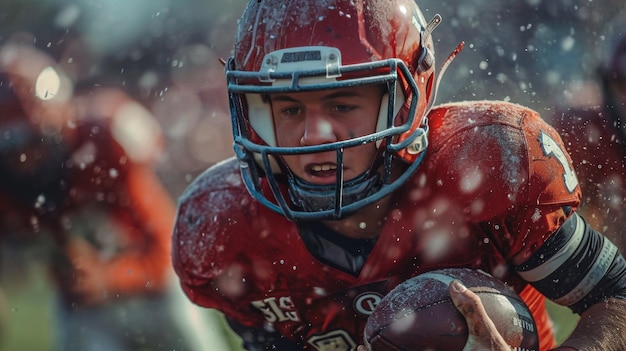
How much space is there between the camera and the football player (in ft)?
Answer: 5.72

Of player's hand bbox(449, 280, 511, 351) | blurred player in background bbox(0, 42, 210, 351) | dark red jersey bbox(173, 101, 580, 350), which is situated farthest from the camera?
blurred player in background bbox(0, 42, 210, 351)

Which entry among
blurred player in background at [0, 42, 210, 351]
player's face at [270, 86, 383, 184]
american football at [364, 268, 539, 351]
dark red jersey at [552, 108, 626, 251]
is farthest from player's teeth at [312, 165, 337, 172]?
dark red jersey at [552, 108, 626, 251]

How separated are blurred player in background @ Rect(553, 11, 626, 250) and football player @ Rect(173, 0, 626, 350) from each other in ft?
4.70

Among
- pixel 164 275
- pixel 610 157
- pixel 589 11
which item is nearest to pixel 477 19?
pixel 589 11

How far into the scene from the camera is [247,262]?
193 centimetres

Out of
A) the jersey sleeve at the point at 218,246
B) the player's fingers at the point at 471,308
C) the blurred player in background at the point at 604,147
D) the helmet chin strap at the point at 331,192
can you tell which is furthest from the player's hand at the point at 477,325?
the blurred player in background at the point at 604,147

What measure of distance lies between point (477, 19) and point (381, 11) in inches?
121

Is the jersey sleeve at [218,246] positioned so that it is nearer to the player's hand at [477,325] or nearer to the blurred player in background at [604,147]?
the player's hand at [477,325]

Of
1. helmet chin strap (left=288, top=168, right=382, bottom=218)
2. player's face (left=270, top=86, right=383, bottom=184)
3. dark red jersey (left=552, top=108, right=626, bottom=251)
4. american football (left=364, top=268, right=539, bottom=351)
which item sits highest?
player's face (left=270, top=86, right=383, bottom=184)

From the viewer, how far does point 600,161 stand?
11.0ft

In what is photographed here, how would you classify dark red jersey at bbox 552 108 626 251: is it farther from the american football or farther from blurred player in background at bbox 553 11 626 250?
the american football

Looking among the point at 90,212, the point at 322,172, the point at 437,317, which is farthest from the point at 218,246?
the point at 90,212

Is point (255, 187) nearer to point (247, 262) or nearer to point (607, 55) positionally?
point (247, 262)

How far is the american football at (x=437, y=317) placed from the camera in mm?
1539
